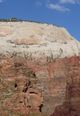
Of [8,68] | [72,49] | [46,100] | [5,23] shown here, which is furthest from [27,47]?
[8,68]

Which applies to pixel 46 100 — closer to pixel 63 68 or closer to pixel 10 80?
pixel 63 68

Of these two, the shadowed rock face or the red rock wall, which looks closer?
the shadowed rock face

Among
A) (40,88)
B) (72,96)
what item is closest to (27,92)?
(72,96)

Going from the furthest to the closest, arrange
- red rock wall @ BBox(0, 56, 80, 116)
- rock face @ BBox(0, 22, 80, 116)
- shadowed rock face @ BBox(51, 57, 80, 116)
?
1. rock face @ BBox(0, 22, 80, 116)
2. red rock wall @ BBox(0, 56, 80, 116)
3. shadowed rock face @ BBox(51, 57, 80, 116)

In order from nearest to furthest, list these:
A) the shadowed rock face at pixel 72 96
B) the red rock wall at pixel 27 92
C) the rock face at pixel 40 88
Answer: the shadowed rock face at pixel 72 96, the red rock wall at pixel 27 92, the rock face at pixel 40 88

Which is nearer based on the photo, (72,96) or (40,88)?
(72,96)

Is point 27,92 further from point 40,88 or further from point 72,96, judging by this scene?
point 40,88

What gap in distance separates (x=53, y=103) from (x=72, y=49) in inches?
2545

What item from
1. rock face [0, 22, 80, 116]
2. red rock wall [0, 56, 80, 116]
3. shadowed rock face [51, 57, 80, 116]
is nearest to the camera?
shadowed rock face [51, 57, 80, 116]

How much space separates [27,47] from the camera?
127812 mm

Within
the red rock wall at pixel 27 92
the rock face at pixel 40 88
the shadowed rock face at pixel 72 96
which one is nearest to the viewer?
the shadowed rock face at pixel 72 96

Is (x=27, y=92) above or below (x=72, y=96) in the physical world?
above

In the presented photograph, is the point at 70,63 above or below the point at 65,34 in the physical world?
below

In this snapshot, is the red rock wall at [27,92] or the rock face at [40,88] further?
the rock face at [40,88]
